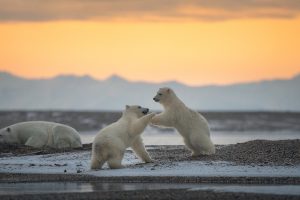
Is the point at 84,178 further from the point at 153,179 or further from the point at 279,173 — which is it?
the point at 279,173

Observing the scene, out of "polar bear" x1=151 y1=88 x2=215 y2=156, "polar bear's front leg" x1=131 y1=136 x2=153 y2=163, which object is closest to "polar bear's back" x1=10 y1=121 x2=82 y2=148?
"polar bear" x1=151 y1=88 x2=215 y2=156

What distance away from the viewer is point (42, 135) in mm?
24922

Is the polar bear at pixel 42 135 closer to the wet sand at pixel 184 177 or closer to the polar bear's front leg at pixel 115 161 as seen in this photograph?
the wet sand at pixel 184 177

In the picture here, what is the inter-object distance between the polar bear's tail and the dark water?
6.04 ft

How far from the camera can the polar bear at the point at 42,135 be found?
24672 mm

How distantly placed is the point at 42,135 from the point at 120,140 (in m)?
6.79

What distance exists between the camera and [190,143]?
67.9ft

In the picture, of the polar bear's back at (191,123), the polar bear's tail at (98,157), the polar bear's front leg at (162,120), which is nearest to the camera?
the polar bear's tail at (98,157)

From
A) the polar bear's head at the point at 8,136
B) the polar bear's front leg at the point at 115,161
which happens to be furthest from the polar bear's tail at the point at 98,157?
the polar bear's head at the point at 8,136

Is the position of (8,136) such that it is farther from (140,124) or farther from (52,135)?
(140,124)

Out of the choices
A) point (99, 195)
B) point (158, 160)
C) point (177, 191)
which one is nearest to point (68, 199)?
point (99, 195)

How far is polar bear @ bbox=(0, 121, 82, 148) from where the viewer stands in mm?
24672

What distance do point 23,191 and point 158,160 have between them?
552 cm

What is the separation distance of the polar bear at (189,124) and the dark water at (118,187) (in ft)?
15.0
